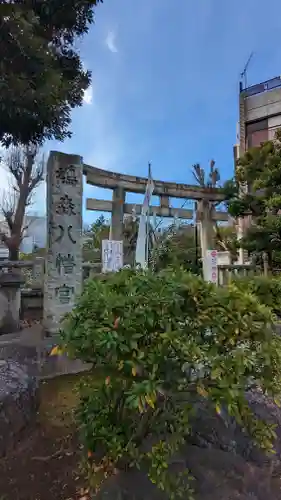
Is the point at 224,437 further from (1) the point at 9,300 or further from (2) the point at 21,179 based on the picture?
(2) the point at 21,179

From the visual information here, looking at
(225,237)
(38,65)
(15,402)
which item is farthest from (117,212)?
→ (225,237)

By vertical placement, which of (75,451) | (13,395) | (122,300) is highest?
(122,300)

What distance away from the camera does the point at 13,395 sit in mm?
2863

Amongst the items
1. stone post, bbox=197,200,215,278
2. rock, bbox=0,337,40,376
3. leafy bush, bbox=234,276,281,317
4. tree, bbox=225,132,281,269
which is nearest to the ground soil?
rock, bbox=0,337,40,376

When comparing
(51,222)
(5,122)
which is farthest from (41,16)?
(51,222)

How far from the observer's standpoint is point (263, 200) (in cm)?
854

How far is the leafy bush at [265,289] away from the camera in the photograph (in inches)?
78.7

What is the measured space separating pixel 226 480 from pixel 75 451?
110 centimetres

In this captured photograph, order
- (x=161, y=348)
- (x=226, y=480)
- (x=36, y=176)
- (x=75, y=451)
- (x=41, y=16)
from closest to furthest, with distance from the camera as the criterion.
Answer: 1. (x=161, y=348)
2. (x=226, y=480)
3. (x=75, y=451)
4. (x=41, y=16)
5. (x=36, y=176)

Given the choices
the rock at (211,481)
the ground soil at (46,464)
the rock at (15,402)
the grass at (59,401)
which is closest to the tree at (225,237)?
the grass at (59,401)

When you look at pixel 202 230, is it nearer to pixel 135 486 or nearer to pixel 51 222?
pixel 51 222

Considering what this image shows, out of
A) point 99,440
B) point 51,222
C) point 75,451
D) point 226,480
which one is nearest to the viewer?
point 99,440

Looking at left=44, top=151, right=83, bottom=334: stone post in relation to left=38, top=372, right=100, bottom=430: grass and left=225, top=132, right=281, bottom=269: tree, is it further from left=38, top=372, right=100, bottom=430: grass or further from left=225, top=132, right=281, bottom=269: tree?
left=225, top=132, right=281, bottom=269: tree

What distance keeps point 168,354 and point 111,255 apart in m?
5.34
